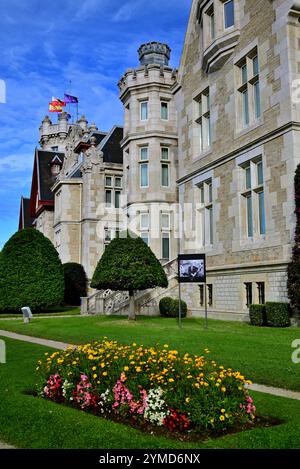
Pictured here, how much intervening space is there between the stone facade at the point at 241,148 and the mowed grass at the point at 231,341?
2217mm

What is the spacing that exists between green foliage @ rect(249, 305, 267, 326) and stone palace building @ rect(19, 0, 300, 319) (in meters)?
0.67

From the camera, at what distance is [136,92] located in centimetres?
2736

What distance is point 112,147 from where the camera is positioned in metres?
36.5

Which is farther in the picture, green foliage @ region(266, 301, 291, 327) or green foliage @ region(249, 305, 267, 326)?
green foliage @ region(249, 305, 267, 326)

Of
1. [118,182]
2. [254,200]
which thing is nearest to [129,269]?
[254,200]

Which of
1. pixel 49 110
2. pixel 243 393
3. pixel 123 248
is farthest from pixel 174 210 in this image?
pixel 49 110

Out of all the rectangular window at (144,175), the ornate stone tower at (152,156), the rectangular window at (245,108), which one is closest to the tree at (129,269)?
the rectangular window at (245,108)

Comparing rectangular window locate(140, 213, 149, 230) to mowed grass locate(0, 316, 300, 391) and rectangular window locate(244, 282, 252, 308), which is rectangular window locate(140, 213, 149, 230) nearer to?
mowed grass locate(0, 316, 300, 391)

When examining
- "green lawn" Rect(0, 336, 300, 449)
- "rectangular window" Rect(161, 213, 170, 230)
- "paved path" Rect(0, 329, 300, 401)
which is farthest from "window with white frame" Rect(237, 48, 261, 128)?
"green lawn" Rect(0, 336, 300, 449)

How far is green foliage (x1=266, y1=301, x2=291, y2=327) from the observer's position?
14.5 meters

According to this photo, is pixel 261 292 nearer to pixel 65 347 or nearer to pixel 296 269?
pixel 296 269

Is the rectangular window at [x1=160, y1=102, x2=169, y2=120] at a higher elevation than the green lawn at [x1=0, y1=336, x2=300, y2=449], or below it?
higher

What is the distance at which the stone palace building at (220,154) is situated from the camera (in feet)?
50.8

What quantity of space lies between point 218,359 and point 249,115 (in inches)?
438
